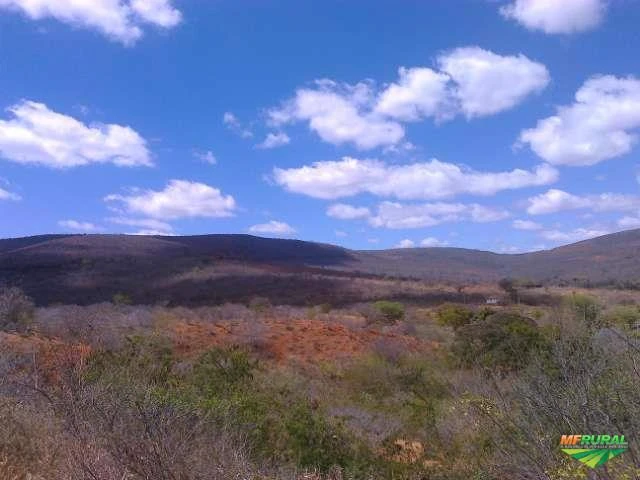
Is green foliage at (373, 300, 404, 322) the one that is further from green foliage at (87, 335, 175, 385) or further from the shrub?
green foliage at (87, 335, 175, 385)

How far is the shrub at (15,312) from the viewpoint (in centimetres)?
2094

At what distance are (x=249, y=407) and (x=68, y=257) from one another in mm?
55461

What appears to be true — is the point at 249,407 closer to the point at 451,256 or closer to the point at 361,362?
the point at 361,362

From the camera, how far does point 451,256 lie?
111688 mm

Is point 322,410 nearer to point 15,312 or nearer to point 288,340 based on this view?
point 288,340

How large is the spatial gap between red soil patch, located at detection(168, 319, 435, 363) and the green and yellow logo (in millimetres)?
17470

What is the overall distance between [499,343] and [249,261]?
53.0 meters

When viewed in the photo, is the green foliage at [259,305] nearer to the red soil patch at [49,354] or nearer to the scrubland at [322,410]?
the scrubland at [322,410]

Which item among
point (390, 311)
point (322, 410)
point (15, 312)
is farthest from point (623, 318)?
point (15, 312)

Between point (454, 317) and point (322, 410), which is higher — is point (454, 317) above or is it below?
above

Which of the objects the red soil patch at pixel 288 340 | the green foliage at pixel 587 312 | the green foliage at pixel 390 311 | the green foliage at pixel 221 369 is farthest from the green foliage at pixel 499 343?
the green foliage at pixel 390 311

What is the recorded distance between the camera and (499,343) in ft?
61.3

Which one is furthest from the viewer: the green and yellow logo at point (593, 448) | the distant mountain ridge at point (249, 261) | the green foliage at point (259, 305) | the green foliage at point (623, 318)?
the distant mountain ridge at point (249, 261)

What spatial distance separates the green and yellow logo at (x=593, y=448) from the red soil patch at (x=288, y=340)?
17470mm
